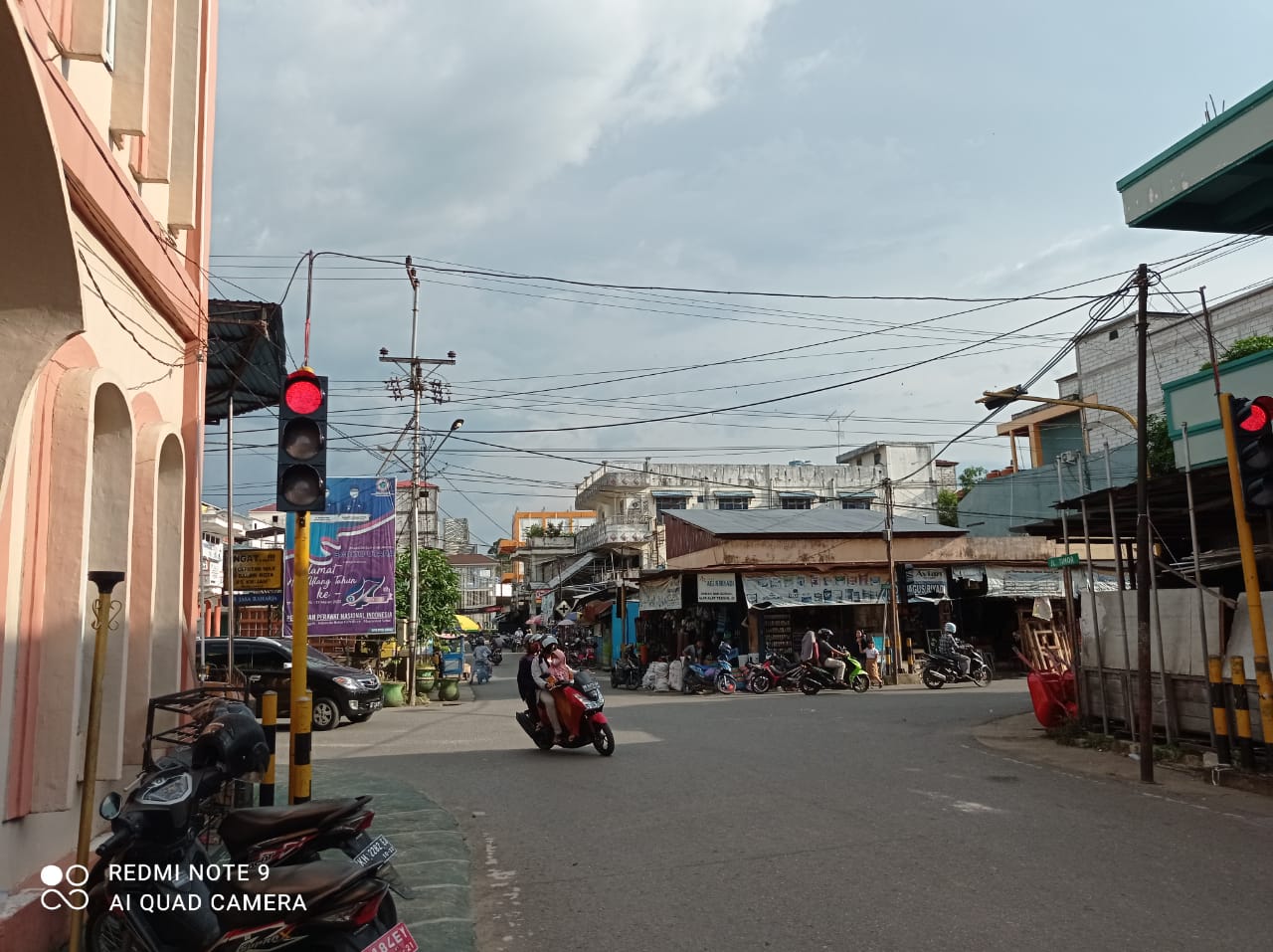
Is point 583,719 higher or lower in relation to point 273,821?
lower

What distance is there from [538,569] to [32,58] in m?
60.7

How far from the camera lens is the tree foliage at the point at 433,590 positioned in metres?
27.8

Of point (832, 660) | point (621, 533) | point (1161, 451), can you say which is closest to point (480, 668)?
point (832, 660)

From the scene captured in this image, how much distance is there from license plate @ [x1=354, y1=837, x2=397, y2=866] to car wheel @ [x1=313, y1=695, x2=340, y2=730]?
43.7 ft

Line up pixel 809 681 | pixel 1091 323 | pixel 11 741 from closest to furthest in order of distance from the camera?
pixel 11 741 < pixel 1091 323 < pixel 809 681

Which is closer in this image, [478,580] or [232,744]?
[232,744]

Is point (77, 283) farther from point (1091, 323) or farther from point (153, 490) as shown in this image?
point (1091, 323)

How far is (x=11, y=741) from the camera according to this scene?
5168mm

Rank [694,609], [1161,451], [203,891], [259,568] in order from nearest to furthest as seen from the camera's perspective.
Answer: [203,891] < [259,568] < [1161,451] < [694,609]

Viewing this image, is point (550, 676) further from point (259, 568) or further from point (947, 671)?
point (947, 671)

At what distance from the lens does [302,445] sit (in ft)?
22.9

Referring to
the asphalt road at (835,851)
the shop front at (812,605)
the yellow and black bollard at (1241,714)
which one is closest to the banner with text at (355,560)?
the asphalt road at (835,851)

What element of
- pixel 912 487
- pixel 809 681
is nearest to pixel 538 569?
pixel 912 487

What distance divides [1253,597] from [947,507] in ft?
119
